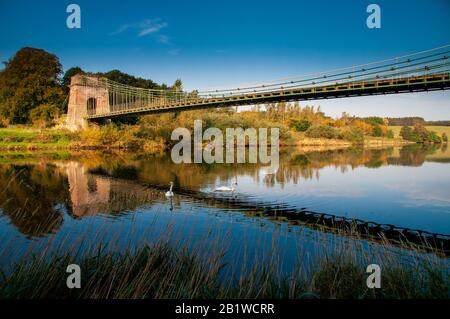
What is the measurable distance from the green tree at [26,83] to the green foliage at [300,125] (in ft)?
165

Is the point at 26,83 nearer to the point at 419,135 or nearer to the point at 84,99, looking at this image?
the point at 84,99

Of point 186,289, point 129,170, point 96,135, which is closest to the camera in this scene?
point 186,289

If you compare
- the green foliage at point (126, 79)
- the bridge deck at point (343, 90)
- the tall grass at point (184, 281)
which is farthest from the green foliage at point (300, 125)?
the tall grass at point (184, 281)

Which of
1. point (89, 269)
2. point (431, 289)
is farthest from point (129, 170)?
point (431, 289)

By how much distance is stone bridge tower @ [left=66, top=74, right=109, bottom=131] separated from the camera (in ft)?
173

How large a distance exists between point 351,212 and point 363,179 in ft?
32.3

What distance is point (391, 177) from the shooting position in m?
23.2

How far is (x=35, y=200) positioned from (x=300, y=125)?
71663 millimetres

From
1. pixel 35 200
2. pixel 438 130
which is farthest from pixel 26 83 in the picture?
pixel 438 130

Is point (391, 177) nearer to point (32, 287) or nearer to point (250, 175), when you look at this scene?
point (250, 175)

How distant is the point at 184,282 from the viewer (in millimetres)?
5242

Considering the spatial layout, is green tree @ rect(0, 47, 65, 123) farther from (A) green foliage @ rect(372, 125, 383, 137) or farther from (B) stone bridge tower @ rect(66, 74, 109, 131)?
(A) green foliage @ rect(372, 125, 383, 137)

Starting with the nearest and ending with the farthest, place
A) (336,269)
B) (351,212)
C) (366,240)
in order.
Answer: (336,269) → (366,240) → (351,212)

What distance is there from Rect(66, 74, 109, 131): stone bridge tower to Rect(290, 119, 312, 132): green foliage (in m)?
42.8
